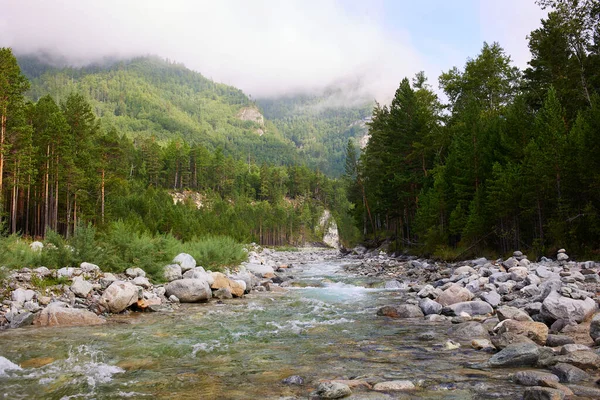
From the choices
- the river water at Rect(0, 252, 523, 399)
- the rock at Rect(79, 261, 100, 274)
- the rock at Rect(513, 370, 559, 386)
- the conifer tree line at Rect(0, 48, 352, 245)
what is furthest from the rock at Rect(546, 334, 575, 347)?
the conifer tree line at Rect(0, 48, 352, 245)

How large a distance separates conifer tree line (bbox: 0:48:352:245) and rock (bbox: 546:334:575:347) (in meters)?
15.6

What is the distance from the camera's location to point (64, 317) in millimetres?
9812

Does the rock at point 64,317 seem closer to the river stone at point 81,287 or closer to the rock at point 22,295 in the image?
the rock at point 22,295

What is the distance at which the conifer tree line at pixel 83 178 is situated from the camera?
30105mm

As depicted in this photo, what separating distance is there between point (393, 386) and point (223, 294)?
36.7 feet

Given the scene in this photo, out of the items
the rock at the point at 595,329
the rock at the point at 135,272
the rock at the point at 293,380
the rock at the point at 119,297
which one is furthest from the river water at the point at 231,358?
the rock at the point at 135,272

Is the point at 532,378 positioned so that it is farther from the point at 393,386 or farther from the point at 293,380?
the point at 293,380

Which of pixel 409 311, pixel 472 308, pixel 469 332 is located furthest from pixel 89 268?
pixel 472 308

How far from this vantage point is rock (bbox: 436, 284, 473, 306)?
12.4 metres

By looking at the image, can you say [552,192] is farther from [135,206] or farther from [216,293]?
[135,206]

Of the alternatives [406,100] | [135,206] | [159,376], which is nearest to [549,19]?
[406,100]

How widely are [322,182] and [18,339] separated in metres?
132

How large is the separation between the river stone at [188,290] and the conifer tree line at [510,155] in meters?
16.6

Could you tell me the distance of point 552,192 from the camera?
20719mm
